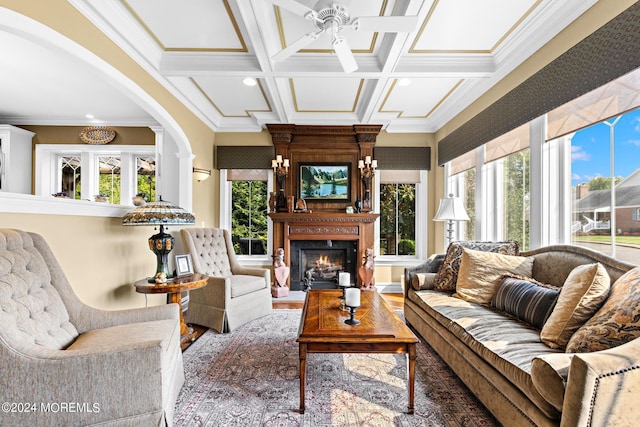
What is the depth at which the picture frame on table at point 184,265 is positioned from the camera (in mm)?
2934

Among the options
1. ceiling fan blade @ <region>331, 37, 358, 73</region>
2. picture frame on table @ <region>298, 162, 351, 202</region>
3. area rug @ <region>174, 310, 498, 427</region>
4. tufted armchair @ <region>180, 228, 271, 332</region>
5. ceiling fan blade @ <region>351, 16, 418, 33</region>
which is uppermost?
ceiling fan blade @ <region>351, 16, 418, 33</region>

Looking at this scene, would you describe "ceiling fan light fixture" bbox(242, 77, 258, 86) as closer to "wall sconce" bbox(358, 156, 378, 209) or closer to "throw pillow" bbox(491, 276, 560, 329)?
"wall sconce" bbox(358, 156, 378, 209)

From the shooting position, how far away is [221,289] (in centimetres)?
308

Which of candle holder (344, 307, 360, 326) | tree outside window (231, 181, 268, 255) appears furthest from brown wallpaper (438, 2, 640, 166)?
tree outside window (231, 181, 268, 255)

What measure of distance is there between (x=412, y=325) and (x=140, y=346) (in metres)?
2.51

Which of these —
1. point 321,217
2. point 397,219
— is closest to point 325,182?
point 321,217

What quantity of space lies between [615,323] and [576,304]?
0.30m

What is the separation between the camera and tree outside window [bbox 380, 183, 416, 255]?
511 cm

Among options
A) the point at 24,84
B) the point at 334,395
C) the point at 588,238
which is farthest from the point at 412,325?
the point at 24,84

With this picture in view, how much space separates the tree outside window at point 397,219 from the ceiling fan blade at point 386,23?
126 inches

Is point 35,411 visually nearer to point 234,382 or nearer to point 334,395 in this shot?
point 234,382

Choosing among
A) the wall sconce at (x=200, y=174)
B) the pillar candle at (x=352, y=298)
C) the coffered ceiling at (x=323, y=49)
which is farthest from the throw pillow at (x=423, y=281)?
the wall sconce at (x=200, y=174)

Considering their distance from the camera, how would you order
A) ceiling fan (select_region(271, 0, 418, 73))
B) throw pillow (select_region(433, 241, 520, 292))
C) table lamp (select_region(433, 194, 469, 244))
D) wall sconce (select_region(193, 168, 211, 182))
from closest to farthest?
ceiling fan (select_region(271, 0, 418, 73)) → throw pillow (select_region(433, 241, 520, 292)) → table lamp (select_region(433, 194, 469, 244)) → wall sconce (select_region(193, 168, 211, 182))

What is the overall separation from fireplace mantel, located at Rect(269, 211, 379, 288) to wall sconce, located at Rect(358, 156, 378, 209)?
0.27 m
